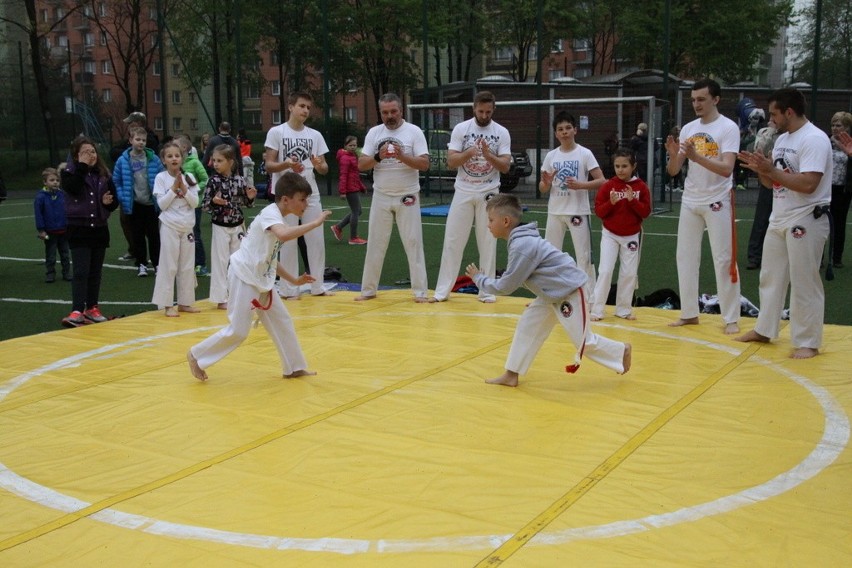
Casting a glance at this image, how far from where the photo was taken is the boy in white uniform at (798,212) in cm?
702

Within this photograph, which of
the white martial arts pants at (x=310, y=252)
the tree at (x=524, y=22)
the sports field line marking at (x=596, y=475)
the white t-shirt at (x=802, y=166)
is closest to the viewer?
the sports field line marking at (x=596, y=475)

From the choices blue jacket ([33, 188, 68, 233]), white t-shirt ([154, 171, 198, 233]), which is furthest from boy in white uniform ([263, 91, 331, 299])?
blue jacket ([33, 188, 68, 233])

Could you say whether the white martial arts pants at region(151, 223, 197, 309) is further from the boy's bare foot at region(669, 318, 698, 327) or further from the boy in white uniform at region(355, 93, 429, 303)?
the boy's bare foot at region(669, 318, 698, 327)

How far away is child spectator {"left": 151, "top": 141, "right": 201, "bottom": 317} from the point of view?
919cm

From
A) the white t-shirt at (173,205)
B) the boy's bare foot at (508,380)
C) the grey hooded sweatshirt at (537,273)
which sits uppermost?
the white t-shirt at (173,205)

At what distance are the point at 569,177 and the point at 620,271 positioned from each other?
114 cm

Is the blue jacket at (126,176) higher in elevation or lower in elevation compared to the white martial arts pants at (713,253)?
higher

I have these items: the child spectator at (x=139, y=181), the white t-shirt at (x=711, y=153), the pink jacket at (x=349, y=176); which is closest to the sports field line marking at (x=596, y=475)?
the white t-shirt at (x=711, y=153)

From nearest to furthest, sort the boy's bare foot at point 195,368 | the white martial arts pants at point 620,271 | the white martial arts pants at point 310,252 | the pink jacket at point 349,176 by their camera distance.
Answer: the boy's bare foot at point 195,368 < the white martial arts pants at point 620,271 < the white martial arts pants at point 310,252 < the pink jacket at point 349,176

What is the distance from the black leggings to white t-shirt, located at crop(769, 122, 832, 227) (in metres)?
6.37

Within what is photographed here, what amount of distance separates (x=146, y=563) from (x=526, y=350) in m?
3.31

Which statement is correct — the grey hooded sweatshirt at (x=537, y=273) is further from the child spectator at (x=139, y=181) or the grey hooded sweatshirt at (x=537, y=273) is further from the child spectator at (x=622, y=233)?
the child spectator at (x=139, y=181)

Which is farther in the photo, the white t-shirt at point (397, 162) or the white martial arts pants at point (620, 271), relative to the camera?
the white t-shirt at point (397, 162)

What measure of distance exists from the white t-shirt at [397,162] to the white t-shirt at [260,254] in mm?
3193
